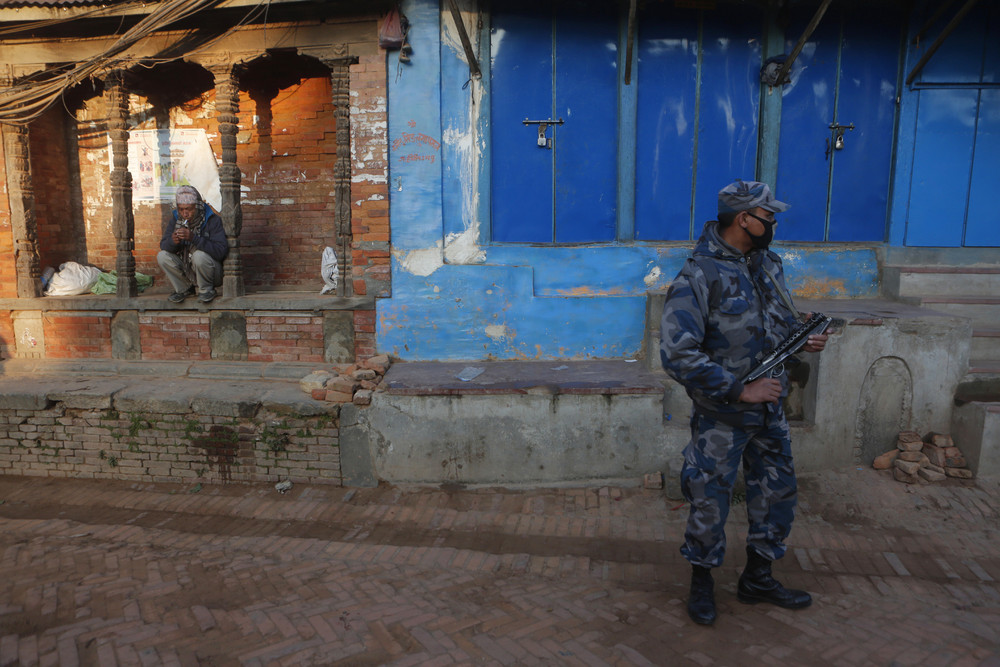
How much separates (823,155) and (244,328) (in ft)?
18.6

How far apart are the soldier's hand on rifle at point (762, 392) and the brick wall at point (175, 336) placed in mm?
5112

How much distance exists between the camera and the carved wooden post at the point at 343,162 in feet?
18.2

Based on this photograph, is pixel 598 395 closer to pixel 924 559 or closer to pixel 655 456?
pixel 655 456

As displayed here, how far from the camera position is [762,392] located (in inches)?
114

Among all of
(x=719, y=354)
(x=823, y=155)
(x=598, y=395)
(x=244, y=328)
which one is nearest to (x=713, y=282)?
(x=719, y=354)

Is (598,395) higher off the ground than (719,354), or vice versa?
(719,354)

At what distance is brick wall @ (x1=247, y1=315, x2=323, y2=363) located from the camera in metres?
5.91

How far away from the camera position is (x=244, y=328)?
6012 millimetres

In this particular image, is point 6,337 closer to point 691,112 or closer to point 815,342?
point 691,112

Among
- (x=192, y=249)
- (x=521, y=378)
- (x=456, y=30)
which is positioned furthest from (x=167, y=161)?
(x=521, y=378)

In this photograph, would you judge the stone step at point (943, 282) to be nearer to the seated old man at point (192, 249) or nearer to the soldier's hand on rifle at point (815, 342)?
the soldier's hand on rifle at point (815, 342)

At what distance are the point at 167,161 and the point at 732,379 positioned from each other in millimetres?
6721

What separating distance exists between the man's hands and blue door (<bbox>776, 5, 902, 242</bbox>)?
561 cm

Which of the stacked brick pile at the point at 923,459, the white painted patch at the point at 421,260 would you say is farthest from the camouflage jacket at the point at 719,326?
the white painted patch at the point at 421,260
